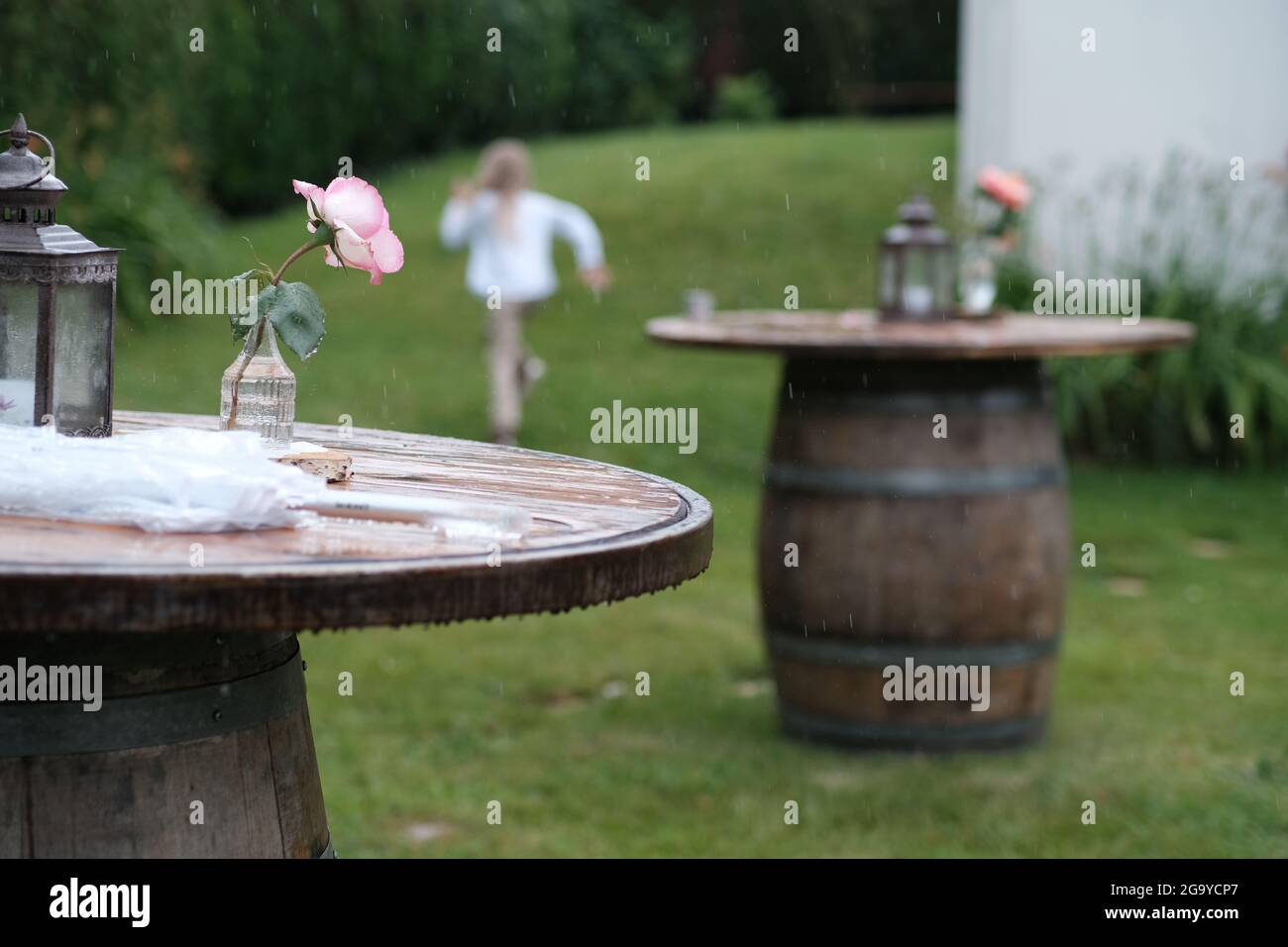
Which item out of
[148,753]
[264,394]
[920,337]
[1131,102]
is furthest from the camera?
[1131,102]

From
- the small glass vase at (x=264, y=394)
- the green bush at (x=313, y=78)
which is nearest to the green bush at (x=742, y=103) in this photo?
the green bush at (x=313, y=78)

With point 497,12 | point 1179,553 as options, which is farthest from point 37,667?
point 497,12

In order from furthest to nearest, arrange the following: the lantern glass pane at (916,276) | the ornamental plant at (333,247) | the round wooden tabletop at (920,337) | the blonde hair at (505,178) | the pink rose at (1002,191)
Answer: the blonde hair at (505,178) < the pink rose at (1002,191) < the lantern glass pane at (916,276) < the round wooden tabletop at (920,337) < the ornamental plant at (333,247)

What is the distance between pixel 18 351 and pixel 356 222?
16.2 inches

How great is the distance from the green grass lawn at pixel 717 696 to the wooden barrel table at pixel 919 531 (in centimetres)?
16

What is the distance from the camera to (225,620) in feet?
4.88

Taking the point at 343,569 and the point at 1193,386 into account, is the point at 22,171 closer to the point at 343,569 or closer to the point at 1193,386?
the point at 343,569

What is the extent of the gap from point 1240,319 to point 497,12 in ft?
32.0

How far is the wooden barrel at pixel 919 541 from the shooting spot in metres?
4.41

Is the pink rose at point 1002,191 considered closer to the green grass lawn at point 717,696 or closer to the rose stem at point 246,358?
the green grass lawn at point 717,696

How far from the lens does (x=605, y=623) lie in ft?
19.9

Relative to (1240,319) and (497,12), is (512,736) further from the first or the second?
(497,12)

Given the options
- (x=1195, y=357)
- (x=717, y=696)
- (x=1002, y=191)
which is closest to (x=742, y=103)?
(x=1195, y=357)

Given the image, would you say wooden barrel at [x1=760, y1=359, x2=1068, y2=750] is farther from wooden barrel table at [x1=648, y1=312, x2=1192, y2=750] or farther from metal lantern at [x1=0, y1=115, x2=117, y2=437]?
metal lantern at [x1=0, y1=115, x2=117, y2=437]
